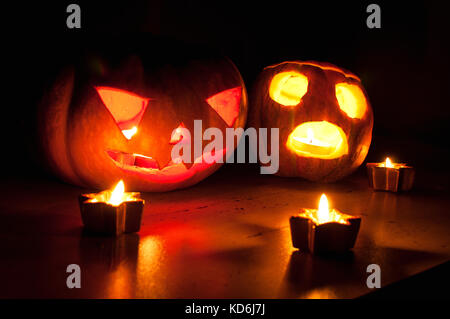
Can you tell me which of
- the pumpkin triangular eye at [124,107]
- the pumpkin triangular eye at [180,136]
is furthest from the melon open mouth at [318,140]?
the pumpkin triangular eye at [124,107]

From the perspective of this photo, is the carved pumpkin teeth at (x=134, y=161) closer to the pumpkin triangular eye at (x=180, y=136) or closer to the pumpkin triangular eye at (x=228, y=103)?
the pumpkin triangular eye at (x=180, y=136)

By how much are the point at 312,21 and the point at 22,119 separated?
268 cm

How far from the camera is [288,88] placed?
2.71m

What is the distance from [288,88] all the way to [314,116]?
0.30m

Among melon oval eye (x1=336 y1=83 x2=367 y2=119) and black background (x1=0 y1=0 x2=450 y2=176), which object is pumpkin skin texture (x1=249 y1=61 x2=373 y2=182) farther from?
black background (x1=0 y1=0 x2=450 y2=176)

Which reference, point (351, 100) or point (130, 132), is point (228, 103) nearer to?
point (130, 132)

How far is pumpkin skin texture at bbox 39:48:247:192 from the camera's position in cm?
202

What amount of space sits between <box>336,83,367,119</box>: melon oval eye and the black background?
41.5 inches

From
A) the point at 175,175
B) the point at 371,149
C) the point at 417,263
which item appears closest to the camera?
the point at 417,263

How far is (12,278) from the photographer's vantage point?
1176 millimetres

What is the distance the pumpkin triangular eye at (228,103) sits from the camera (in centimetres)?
223

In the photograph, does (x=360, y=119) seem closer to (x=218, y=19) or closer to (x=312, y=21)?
(x=218, y=19)

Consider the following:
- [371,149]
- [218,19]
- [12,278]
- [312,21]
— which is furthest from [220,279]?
[312,21]

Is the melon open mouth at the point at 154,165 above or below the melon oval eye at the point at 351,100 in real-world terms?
below
